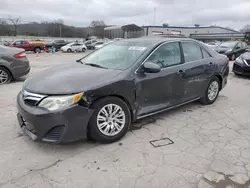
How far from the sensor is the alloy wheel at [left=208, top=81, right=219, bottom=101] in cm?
472

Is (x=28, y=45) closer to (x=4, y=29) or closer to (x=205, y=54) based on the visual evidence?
(x=205, y=54)

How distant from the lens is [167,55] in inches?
145

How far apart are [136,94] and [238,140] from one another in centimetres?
172

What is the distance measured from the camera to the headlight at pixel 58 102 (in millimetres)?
2574

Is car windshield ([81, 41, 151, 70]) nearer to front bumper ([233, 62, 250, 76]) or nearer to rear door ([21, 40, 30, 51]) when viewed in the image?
front bumper ([233, 62, 250, 76])

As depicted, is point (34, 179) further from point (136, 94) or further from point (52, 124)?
point (136, 94)

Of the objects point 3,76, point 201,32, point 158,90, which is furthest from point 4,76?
point 201,32

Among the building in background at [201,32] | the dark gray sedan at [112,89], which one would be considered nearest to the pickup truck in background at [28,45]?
the building in background at [201,32]

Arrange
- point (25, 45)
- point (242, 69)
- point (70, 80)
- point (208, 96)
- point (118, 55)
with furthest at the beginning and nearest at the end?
point (25, 45)
point (242, 69)
point (208, 96)
point (118, 55)
point (70, 80)

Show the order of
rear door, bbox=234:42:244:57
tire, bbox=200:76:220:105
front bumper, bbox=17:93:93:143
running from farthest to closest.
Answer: rear door, bbox=234:42:244:57 < tire, bbox=200:76:220:105 < front bumper, bbox=17:93:93:143

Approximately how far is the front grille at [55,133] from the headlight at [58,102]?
0.25m

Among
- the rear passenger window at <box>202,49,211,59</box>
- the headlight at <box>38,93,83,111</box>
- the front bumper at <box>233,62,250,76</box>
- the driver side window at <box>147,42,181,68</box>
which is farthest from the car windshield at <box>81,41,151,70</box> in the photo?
the front bumper at <box>233,62,250,76</box>

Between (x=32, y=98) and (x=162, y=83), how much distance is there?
1997 millimetres

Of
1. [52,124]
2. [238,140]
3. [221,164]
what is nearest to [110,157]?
[52,124]
